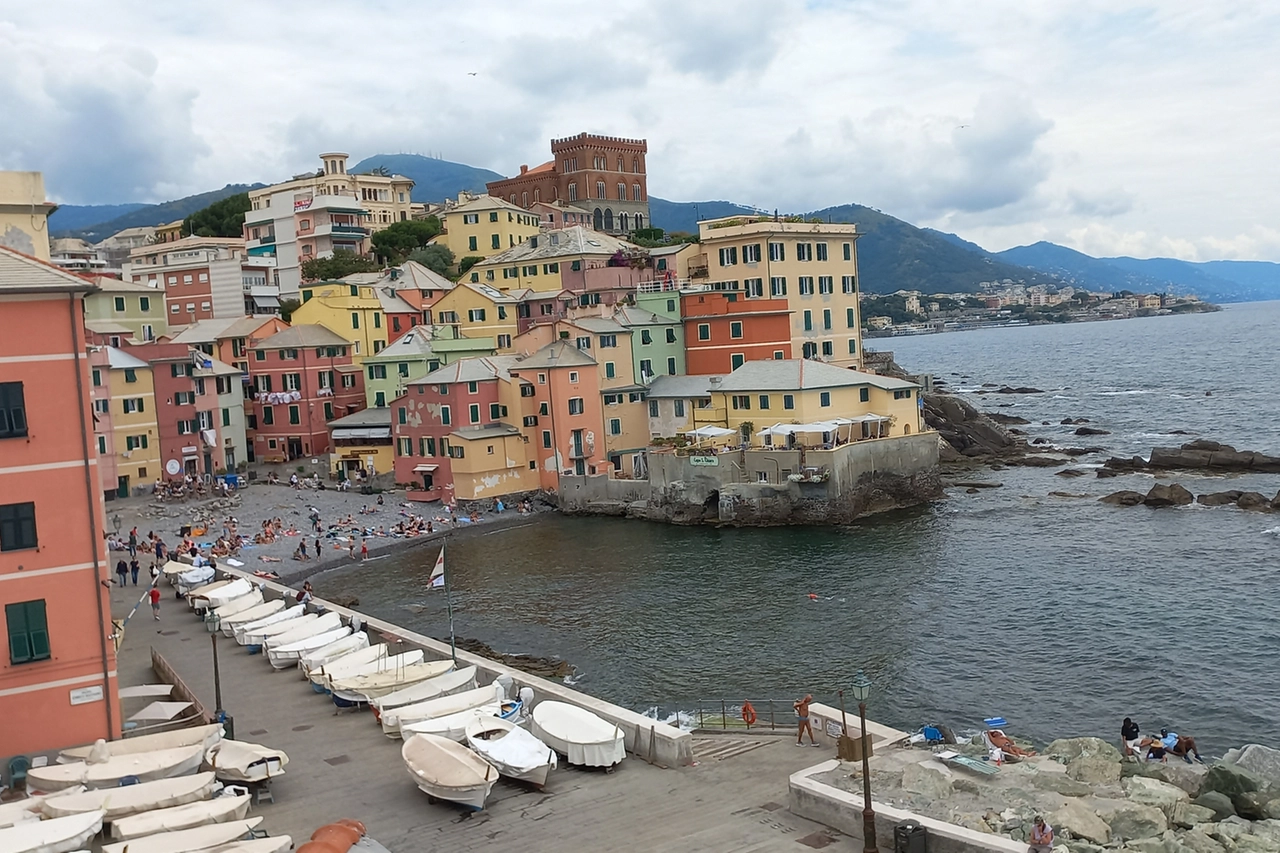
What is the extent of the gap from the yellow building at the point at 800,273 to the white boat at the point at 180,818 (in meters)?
57.3

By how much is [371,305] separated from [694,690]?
60.4 m

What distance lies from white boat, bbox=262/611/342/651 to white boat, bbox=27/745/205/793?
37.2ft

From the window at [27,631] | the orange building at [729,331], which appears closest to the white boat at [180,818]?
the window at [27,631]

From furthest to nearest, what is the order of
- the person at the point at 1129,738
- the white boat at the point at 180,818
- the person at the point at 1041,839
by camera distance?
the person at the point at 1129,738
the white boat at the point at 180,818
the person at the point at 1041,839

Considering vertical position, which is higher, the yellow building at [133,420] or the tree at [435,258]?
the tree at [435,258]

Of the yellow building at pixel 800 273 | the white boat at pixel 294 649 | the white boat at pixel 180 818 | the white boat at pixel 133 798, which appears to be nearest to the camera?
the white boat at pixel 180 818

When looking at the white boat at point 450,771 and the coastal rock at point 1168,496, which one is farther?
the coastal rock at point 1168,496

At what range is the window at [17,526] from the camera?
72.9 feet

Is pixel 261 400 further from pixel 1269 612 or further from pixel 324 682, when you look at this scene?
pixel 1269 612

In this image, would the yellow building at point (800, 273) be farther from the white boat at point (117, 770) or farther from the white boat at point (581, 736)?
the white boat at point (117, 770)

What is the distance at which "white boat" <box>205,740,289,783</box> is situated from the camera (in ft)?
66.9

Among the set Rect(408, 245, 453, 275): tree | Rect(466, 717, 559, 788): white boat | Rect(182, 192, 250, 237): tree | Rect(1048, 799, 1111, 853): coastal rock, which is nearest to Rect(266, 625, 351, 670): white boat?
Rect(466, 717, 559, 788): white boat

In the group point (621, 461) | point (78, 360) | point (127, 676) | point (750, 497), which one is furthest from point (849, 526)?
point (78, 360)

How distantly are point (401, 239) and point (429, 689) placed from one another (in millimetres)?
96988
